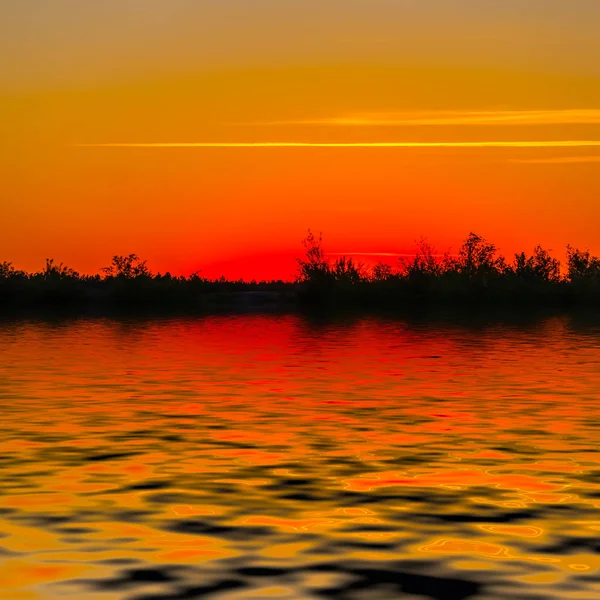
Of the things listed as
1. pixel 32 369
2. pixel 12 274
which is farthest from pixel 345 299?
pixel 32 369

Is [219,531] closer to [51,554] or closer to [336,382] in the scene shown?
[51,554]

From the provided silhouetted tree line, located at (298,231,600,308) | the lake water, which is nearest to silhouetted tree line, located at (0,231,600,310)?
silhouetted tree line, located at (298,231,600,308)

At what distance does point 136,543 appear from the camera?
33.8 feet

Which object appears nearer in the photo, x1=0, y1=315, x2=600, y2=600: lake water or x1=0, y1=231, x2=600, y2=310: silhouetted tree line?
x1=0, y1=315, x2=600, y2=600: lake water

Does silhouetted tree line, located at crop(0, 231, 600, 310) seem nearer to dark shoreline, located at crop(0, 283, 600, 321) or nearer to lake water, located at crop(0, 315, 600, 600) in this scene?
dark shoreline, located at crop(0, 283, 600, 321)

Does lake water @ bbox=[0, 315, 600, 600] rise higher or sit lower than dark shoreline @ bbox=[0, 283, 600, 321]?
lower

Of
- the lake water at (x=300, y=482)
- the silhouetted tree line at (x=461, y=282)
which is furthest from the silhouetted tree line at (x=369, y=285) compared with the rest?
the lake water at (x=300, y=482)


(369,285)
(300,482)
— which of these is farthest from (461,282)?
(300,482)

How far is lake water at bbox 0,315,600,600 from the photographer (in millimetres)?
9250

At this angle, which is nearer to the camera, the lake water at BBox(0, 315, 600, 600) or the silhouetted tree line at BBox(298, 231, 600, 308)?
the lake water at BBox(0, 315, 600, 600)

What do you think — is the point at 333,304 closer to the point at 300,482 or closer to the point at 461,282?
the point at 461,282

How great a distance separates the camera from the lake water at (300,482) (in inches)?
364

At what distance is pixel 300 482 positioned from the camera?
13.2 metres

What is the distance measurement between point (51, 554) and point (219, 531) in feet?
4.66
